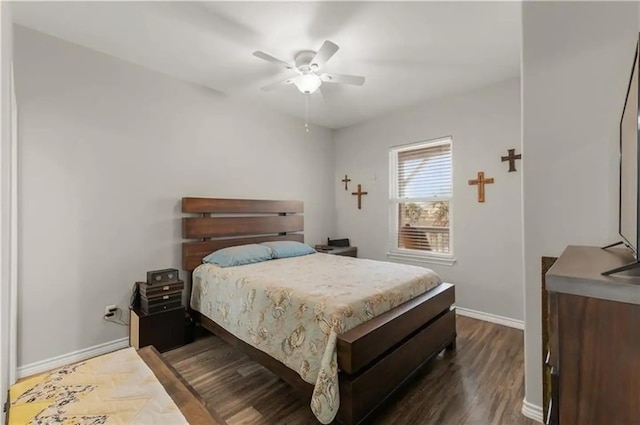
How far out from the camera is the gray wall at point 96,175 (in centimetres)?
230

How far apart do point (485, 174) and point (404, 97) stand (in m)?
1.36

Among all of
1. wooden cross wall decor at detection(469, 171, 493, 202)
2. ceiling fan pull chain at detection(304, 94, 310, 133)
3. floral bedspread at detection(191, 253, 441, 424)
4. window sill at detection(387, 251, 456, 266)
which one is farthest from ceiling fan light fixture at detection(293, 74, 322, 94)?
window sill at detection(387, 251, 456, 266)

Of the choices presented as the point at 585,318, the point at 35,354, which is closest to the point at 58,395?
the point at 35,354

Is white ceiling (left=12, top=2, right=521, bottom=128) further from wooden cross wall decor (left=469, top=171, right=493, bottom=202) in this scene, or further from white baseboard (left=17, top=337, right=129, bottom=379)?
white baseboard (left=17, top=337, right=129, bottom=379)

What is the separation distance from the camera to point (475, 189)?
3451mm

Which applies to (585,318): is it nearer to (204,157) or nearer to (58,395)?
(58,395)

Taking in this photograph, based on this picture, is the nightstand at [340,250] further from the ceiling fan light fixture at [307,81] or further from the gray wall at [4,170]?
the gray wall at [4,170]

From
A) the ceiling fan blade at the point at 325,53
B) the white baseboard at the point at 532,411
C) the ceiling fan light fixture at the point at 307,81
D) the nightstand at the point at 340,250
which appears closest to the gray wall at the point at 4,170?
the ceiling fan blade at the point at 325,53

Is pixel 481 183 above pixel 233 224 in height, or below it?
above

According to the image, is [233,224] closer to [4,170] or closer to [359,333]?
[359,333]

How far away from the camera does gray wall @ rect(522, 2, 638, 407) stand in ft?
5.00

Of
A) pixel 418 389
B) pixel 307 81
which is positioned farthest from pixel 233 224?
pixel 418 389

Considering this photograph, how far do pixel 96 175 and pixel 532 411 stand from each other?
379 centimetres

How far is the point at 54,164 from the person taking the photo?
94.5 inches
